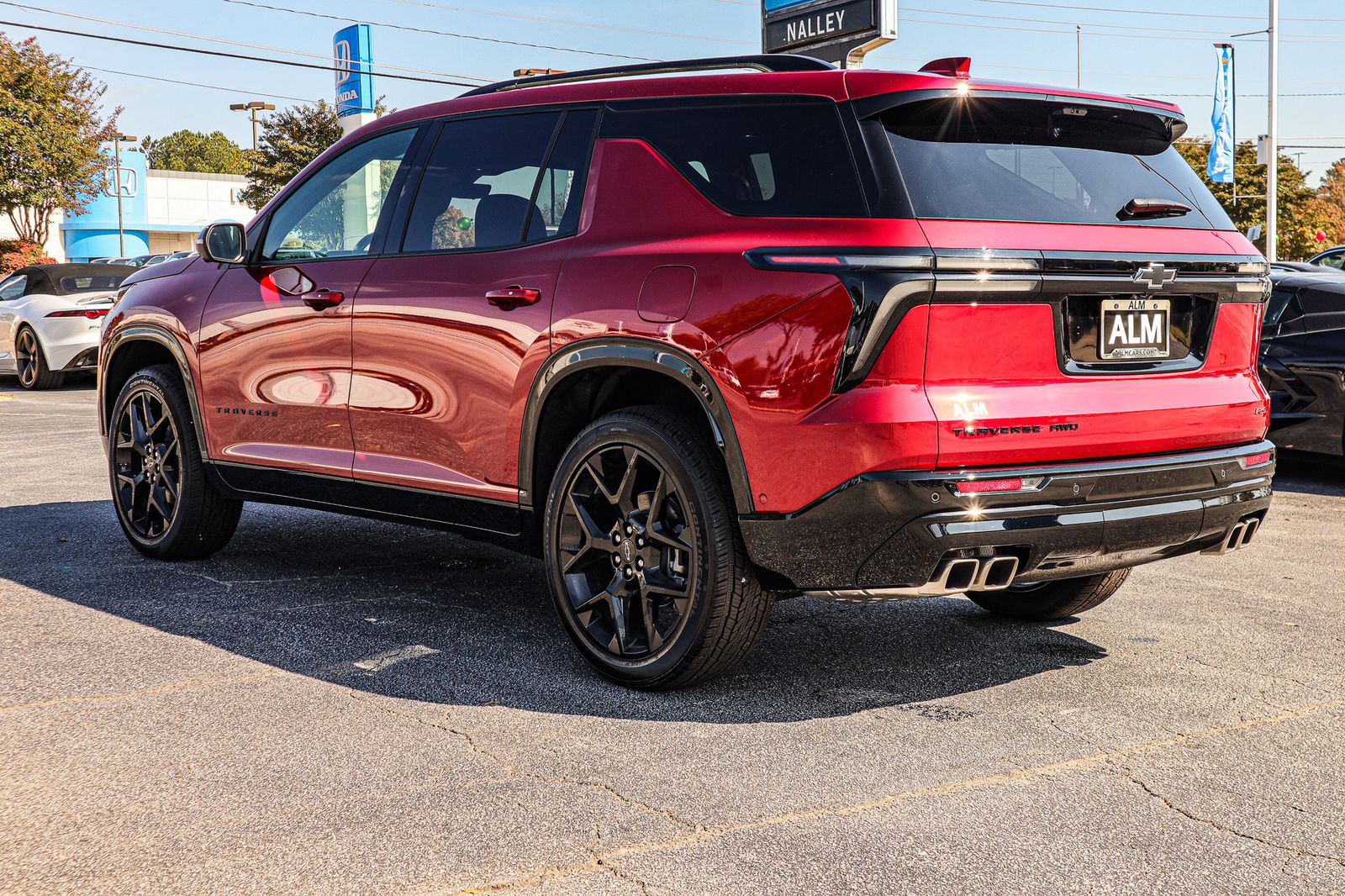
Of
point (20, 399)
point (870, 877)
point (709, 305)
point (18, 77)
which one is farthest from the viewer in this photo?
point (18, 77)

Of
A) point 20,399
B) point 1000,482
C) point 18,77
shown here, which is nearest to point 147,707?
point 1000,482

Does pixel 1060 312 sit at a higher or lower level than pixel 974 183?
lower

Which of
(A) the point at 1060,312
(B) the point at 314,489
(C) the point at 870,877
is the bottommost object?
(C) the point at 870,877

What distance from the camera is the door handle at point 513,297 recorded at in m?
4.48

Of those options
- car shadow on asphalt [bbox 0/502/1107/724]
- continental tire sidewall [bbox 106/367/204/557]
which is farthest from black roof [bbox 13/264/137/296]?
continental tire sidewall [bbox 106/367/204/557]

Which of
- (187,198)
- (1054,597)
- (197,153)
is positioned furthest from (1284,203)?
(197,153)

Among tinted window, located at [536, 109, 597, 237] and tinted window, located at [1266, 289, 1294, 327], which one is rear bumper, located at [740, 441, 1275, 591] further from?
tinted window, located at [1266, 289, 1294, 327]

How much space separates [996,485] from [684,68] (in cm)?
184

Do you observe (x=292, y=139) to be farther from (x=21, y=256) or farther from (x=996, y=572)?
(x=996, y=572)

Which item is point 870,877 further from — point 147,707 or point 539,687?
point 147,707

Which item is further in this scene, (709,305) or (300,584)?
(300,584)

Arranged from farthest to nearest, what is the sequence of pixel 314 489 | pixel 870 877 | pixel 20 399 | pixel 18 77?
1. pixel 18 77
2. pixel 20 399
3. pixel 314 489
4. pixel 870 877

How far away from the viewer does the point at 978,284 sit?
365 centimetres

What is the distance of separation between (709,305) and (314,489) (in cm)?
229
